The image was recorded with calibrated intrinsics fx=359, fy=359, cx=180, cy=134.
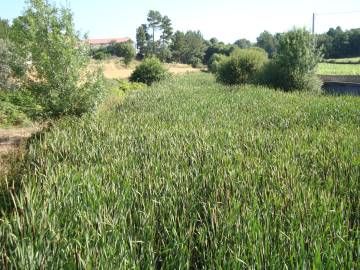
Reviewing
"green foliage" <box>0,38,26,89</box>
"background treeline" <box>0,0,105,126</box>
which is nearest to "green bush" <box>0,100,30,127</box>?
"green foliage" <box>0,38,26,89</box>

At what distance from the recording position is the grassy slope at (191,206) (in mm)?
2604

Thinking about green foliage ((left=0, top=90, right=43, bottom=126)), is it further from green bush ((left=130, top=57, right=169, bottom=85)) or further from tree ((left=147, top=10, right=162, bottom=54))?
tree ((left=147, top=10, right=162, bottom=54))

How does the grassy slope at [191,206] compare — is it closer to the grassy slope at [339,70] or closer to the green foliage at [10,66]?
the green foliage at [10,66]

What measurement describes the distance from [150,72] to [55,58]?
912 inches

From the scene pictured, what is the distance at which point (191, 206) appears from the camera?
11.7 ft

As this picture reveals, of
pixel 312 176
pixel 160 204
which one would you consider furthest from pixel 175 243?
pixel 312 176

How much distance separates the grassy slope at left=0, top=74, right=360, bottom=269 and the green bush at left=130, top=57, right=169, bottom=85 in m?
26.7

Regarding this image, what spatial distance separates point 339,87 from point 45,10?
20.6 metres

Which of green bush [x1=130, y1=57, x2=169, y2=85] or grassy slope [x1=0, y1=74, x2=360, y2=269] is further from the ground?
green bush [x1=130, y1=57, x2=169, y2=85]

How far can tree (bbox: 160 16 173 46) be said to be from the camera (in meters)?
94.2

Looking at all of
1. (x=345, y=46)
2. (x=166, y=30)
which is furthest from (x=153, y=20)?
(x=345, y=46)

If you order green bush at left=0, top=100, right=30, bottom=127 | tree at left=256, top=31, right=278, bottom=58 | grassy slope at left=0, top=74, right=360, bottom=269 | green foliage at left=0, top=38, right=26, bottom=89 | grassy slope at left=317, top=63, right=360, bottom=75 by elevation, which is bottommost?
green bush at left=0, top=100, right=30, bottom=127

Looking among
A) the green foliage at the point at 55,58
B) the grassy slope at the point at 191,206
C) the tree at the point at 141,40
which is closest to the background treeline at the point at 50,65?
the green foliage at the point at 55,58

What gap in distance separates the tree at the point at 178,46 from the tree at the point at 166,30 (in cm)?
160
